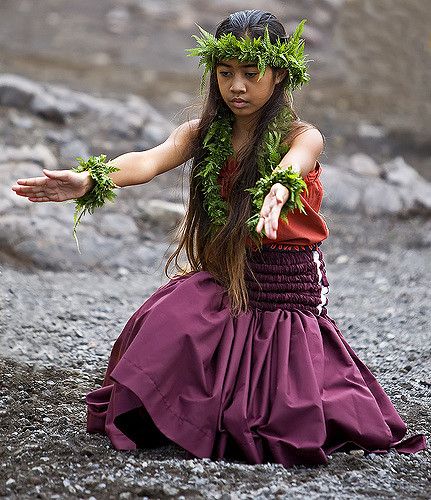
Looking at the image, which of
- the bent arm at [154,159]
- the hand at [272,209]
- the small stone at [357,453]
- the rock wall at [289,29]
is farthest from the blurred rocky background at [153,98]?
the small stone at [357,453]

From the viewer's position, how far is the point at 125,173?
3.48 metres

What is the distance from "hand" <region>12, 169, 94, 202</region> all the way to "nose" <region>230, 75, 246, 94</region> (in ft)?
1.94

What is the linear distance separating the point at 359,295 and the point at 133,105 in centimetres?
395

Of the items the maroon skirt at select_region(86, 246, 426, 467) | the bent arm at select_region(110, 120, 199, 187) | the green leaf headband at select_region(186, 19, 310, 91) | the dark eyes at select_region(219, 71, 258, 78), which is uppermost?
the green leaf headband at select_region(186, 19, 310, 91)

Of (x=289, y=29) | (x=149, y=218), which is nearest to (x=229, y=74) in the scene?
(x=149, y=218)

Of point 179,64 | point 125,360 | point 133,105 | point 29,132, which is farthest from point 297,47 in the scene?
A: point 179,64

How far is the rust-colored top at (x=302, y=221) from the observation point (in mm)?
3449

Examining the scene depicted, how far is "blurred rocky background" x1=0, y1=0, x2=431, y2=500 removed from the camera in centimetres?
319

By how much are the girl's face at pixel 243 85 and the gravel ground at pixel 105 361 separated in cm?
124

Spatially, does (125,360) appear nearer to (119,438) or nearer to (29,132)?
(119,438)

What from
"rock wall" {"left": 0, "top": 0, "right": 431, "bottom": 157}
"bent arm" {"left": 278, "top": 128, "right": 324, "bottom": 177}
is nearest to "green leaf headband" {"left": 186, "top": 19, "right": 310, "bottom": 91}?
"bent arm" {"left": 278, "top": 128, "right": 324, "bottom": 177}

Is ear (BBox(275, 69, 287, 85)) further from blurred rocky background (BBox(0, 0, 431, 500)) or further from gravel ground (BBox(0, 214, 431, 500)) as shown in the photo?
gravel ground (BBox(0, 214, 431, 500))

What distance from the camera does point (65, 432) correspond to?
3520 mm

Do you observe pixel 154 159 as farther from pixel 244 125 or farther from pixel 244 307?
pixel 244 307
